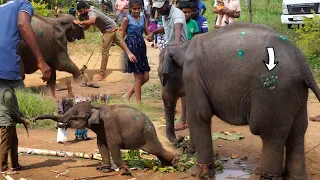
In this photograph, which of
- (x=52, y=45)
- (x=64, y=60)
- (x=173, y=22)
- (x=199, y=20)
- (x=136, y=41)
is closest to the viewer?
(x=173, y=22)

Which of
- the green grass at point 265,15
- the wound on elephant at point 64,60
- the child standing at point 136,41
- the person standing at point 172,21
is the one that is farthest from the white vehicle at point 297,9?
the person standing at point 172,21

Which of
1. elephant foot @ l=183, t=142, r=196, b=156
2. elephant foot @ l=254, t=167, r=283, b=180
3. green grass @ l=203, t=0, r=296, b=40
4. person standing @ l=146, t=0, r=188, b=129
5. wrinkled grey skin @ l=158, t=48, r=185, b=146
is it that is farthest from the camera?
green grass @ l=203, t=0, r=296, b=40

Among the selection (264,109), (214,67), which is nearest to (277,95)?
(264,109)

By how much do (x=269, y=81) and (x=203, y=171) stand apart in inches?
50.7

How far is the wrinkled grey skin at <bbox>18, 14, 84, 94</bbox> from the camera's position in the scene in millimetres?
10492

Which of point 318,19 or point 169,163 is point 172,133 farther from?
point 318,19

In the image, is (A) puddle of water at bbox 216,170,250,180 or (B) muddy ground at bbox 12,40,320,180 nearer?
(B) muddy ground at bbox 12,40,320,180

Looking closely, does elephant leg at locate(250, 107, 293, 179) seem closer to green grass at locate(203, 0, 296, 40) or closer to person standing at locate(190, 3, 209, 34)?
person standing at locate(190, 3, 209, 34)

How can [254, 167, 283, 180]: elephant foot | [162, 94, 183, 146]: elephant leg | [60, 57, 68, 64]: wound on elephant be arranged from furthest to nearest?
1. [60, 57, 68, 64]: wound on elephant
2. [162, 94, 183, 146]: elephant leg
3. [254, 167, 283, 180]: elephant foot

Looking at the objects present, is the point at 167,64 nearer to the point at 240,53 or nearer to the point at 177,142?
the point at 240,53

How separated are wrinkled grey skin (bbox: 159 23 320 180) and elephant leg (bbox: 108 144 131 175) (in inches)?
30.3

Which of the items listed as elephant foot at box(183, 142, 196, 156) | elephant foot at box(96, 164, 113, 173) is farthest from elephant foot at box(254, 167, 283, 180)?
elephant foot at box(96, 164, 113, 173)

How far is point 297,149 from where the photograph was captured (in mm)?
5582

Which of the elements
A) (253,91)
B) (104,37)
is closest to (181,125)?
(253,91)
